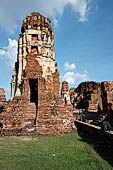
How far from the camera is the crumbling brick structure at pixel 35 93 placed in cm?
698

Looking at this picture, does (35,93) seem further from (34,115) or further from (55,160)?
(55,160)

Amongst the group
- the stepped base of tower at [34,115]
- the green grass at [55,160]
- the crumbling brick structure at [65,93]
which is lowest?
the green grass at [55,160]

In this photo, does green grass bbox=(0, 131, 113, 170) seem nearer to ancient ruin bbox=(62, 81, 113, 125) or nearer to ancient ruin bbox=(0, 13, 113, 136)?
ancient ruin bbox=(0, 13, 113, 136)

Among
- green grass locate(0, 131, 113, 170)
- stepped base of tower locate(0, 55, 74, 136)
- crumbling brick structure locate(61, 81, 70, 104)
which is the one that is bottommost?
green grass locate(0, 131, 113, 170)

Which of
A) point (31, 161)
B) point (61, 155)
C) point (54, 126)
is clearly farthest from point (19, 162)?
point (54, 126)

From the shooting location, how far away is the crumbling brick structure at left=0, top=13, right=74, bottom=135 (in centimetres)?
698

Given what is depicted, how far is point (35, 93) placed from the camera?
36.0ft

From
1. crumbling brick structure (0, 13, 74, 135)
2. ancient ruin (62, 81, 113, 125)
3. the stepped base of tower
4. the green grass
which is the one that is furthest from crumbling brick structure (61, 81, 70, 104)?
the green grass

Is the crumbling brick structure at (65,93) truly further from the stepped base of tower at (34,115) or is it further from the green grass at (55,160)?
the green grass at (55,160)

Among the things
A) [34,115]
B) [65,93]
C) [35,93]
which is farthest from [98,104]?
[34,115]

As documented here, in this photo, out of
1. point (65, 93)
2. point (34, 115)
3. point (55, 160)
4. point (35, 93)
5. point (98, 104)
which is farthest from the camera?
point (65, 93)

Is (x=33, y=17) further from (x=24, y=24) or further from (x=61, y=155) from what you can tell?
(x=61, y=155)

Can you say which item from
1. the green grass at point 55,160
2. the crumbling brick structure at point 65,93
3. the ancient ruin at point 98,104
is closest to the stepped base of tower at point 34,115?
the green grass at point 55,160

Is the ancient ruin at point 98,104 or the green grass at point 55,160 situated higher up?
the ancient ruin at point 98,104
